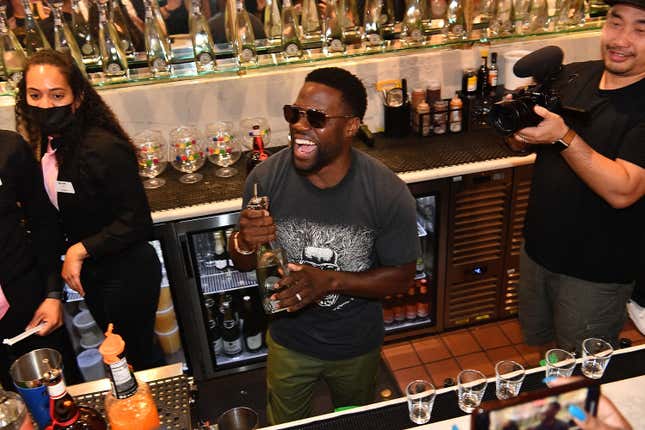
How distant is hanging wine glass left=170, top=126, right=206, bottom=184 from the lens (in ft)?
9.70

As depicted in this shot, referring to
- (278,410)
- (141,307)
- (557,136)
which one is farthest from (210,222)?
(557,136)

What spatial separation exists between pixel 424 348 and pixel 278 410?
1351 millimetres

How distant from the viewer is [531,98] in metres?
1.80

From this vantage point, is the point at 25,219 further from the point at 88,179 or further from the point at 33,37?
the point at 33,37

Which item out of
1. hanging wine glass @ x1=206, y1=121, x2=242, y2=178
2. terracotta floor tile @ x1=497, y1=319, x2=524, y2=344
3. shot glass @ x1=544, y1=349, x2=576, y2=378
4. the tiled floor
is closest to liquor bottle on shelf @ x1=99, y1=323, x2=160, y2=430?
shot glass @ x1=544, y1=349, x2=576, y2=378

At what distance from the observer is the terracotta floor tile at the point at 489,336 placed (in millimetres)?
3244

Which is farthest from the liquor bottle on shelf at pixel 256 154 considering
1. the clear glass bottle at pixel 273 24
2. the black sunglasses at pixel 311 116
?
the black sunglasses at pixel 311 116

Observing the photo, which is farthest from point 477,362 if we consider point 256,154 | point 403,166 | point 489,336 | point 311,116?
point 311,116

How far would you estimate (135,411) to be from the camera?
4.16ft

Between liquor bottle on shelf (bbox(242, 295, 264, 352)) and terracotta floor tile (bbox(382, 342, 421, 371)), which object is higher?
liquor bottle on shelf (bbox(242, 295, 264, 352))

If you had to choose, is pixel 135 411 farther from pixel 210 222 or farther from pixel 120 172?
pixel 210 222

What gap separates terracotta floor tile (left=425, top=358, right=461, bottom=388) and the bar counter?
103 cm

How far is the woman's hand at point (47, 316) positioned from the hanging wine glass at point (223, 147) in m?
1.07

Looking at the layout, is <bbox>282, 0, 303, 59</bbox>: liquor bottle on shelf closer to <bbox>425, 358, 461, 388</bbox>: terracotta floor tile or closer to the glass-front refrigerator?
the glass-front refrigerator
